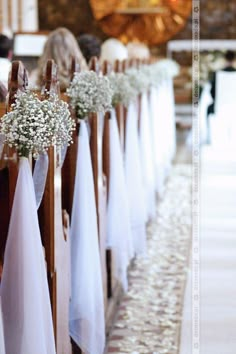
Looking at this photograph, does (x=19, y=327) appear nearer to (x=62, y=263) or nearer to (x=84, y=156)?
(x=62, y=263)

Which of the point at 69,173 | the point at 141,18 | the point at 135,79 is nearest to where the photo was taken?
the point at 69,173

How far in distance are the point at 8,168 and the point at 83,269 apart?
1.00m

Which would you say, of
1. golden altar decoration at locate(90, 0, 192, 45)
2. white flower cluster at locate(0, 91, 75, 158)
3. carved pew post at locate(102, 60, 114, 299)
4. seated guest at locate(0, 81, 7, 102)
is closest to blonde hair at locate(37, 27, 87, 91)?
carved pew post at locate(102, 60, 114, 299)

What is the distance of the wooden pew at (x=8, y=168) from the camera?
112 inches

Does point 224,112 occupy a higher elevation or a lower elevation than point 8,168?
lower

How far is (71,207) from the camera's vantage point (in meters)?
3.87

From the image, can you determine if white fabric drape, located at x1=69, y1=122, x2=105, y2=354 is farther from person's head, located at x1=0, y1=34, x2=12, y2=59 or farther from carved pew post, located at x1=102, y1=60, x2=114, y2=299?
person's head, located at x1=0, y1=34, x2=12, y2=59

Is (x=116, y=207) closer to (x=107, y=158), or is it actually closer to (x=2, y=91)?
(x=107, y=158)

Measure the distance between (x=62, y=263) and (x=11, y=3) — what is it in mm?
9242

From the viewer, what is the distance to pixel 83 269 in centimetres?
376

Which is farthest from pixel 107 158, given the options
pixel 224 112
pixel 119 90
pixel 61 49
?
pixel 224 112

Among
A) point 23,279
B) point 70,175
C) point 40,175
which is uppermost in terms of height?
point 40,175

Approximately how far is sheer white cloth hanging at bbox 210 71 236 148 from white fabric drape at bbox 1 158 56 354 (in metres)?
8.19

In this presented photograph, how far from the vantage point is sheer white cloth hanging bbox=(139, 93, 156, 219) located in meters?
6.54
